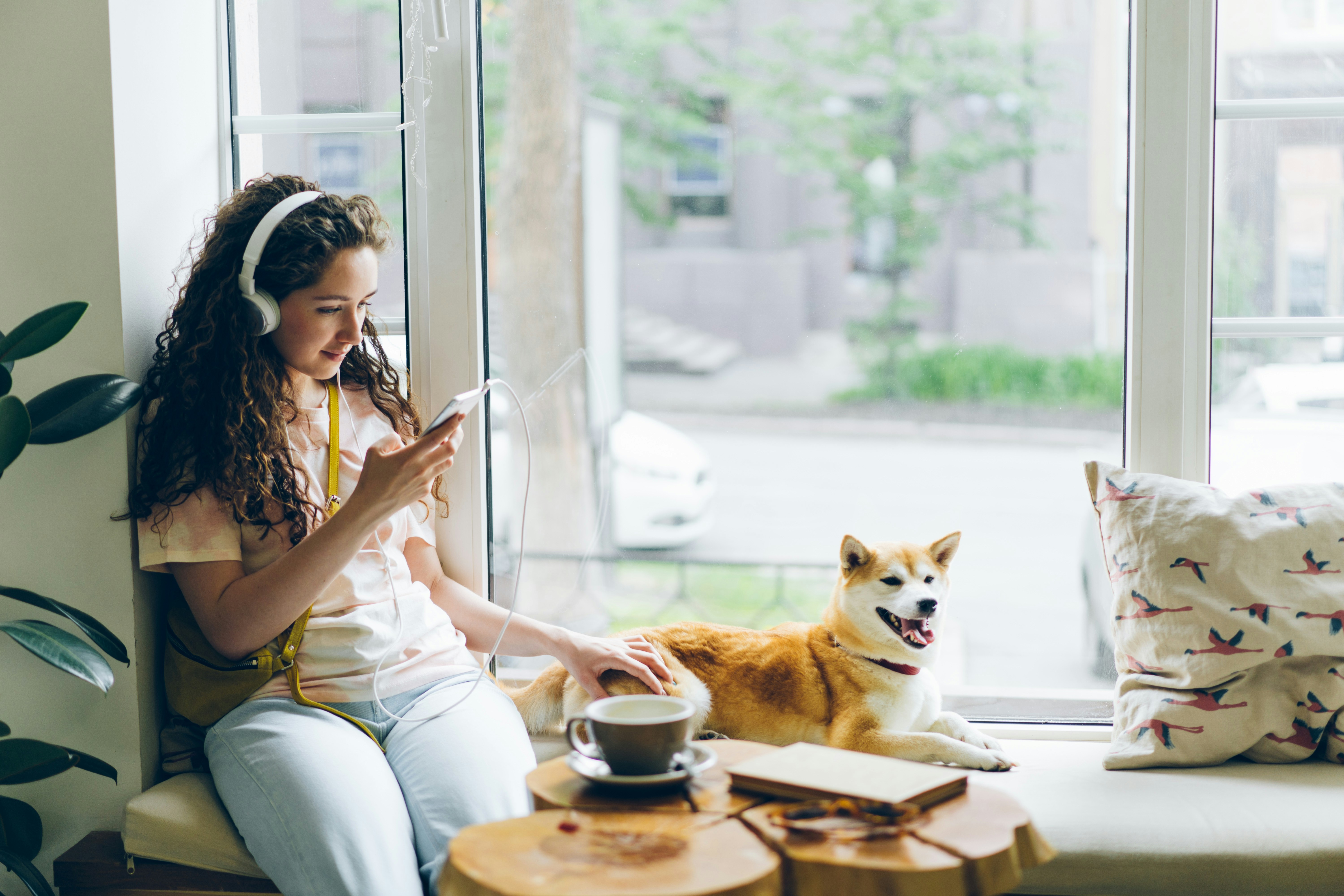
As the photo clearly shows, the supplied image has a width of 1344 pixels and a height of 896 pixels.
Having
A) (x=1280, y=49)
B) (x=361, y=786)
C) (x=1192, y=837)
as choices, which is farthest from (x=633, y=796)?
(x=1280, y=49)

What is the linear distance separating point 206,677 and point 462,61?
1.12m

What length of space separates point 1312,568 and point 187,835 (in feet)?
5.49

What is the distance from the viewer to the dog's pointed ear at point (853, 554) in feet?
5.07

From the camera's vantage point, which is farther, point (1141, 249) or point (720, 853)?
point (1141, 249)

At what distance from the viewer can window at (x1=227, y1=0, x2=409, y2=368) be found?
1801 mm

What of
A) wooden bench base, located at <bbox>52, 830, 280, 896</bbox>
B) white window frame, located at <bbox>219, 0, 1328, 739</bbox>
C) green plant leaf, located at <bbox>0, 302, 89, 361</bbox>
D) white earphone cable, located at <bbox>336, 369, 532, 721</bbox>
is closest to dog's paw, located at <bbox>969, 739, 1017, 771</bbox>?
white window frame, located at <bbox>219, 0, 1328, 739</bbox>

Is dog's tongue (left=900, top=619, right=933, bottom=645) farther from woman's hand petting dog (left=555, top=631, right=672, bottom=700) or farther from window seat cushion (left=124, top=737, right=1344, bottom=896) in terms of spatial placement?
woman's hand petting dog (left=555, top=631, right=672, bottom=700)

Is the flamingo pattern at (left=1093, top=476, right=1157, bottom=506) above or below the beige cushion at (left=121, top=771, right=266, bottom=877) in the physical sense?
above

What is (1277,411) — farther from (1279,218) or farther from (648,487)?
(648,487)

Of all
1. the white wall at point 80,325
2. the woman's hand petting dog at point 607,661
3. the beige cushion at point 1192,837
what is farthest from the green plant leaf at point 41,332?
the beige cushion at point 1192,837

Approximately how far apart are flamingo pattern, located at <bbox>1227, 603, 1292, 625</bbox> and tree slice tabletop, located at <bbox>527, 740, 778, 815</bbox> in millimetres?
867

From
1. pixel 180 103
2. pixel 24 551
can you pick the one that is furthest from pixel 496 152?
pixel 24 551

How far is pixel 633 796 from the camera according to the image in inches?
39.9

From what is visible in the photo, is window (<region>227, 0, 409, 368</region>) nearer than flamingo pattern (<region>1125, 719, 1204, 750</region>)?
No
